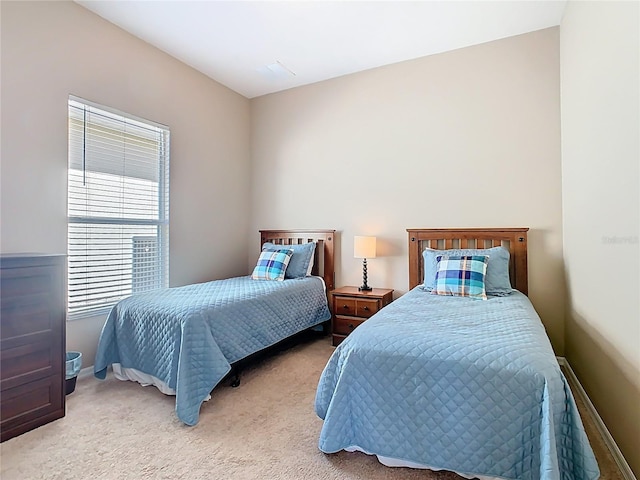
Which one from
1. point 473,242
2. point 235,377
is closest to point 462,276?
point 473,242

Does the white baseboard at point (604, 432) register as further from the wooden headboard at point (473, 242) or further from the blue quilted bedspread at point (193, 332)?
the blue quilted bedspread at point (193, 332)

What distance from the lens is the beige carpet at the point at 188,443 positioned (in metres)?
1.62

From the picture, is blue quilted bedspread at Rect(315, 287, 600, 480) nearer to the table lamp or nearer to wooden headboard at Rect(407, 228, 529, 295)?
wooden headboard at Rect(407, 228, 529, 295)

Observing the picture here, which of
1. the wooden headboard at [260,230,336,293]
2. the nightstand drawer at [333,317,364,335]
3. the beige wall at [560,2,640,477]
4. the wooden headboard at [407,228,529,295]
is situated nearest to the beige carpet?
the beige wall at [560,2,640,477]

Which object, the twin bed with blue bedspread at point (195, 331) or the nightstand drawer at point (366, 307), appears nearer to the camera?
the twin bed with blue bedspread at point (195, 331)

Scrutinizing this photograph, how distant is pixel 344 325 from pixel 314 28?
2.70m

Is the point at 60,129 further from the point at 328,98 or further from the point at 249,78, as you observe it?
the point at 328,98

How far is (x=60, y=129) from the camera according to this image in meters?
2.54

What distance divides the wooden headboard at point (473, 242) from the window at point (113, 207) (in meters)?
2.44

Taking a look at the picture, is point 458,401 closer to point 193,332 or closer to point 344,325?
point 193,332

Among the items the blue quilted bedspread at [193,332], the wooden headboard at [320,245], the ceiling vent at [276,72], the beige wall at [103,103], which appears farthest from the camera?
the wooden headboard at [320,245]

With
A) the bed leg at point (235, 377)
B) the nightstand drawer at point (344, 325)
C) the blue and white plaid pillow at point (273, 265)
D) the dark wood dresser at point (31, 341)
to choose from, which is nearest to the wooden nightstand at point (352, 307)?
the nightstand drawer at point (344, 325)

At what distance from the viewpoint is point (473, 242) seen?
3.24 m

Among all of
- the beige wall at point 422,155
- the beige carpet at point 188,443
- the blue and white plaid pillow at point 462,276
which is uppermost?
the beige wall at point 422,155
